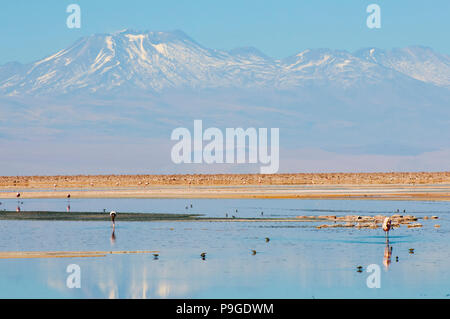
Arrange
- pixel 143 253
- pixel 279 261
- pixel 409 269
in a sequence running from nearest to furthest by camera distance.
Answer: pixel 409 269 < pixel 279 261 < pixel 143 253

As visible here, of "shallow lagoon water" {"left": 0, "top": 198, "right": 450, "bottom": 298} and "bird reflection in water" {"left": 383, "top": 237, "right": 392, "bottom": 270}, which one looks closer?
"shallow lagoon water" {"left": 0, "top": 198, "right": 450, "bottom": 298}

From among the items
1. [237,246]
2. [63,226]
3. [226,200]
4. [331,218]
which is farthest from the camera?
[226,200]

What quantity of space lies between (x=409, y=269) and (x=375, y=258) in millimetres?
2441

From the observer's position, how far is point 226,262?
87.8 feet

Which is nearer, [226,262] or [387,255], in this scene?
[226,262]

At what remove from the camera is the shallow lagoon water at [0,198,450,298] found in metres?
21.5

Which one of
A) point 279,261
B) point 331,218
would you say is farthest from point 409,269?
point 331,218

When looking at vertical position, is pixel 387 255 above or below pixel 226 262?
above

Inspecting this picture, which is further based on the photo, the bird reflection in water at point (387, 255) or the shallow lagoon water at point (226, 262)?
the bird reflection in water at point (387, 255)

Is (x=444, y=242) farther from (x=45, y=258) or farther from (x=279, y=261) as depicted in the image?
(x=45, y=258)

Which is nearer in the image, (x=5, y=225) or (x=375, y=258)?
(x=375, y=258)

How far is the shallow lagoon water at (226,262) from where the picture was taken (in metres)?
21.5

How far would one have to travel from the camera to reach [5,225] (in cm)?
4266

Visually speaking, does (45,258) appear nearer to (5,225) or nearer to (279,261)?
(279,261)
